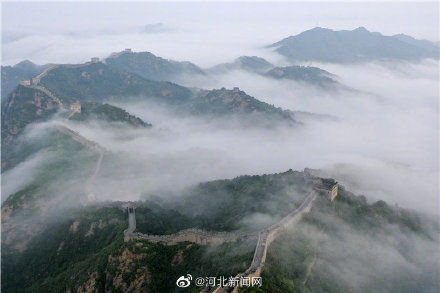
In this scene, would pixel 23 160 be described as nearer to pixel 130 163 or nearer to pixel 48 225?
pixel 130 163

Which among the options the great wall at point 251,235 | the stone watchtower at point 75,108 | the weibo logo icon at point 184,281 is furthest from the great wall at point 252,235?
the stone watchtower at point 75,108

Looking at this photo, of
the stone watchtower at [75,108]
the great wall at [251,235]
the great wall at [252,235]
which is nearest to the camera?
the great wall at [251,235]

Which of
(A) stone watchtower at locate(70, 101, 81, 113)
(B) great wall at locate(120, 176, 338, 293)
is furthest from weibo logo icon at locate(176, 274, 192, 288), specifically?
(A) stone watchtower at locate(70, 101, 81, 113)

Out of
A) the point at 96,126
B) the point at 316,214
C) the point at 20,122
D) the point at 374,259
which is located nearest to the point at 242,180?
the point at 316,214

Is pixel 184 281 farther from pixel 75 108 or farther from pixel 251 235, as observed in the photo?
pixel 75 108

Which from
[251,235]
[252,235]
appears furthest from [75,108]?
[252,235]

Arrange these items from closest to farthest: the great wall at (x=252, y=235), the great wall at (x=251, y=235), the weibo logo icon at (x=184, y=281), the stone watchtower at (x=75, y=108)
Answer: the great wall at (x=251, y=235) < the great wall at (x=252, y=235) < the weibo logo icon at (x=184, y=281) < the stone watchtower at (x=75, y=108)

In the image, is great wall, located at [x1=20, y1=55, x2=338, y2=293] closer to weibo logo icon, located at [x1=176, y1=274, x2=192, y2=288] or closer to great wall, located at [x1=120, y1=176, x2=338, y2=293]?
great wall, located at [x1=120, y1=176, x2=338, y2=293]

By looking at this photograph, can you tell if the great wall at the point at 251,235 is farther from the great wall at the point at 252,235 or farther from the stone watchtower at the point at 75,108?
the stone watchtower at the point at 75,108

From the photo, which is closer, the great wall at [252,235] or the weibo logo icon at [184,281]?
the great wall at [252,235]

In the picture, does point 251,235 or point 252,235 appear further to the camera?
point 251,235

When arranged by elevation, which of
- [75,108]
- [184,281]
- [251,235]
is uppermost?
[251,235]

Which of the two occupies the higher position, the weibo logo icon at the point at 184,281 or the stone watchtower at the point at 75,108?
the stone watchtower at the point at 75,108
